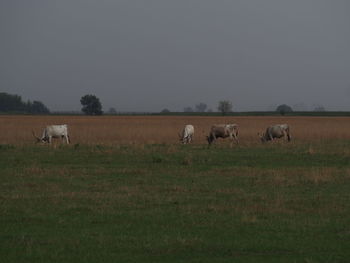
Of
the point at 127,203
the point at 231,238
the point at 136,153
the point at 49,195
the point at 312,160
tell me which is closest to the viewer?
the point at 231,238

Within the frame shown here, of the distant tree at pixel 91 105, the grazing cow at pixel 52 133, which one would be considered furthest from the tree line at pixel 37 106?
the grazing cow at pixel 52 133

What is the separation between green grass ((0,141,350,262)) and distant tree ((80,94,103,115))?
98893 millimetres

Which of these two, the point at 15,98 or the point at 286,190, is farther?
the point at 15,98

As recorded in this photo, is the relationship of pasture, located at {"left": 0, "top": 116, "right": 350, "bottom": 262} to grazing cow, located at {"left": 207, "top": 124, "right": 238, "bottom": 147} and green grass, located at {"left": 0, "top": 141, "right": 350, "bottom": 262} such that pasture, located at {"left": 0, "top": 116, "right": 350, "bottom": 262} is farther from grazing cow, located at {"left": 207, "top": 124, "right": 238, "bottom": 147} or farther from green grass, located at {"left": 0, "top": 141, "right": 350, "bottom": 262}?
grazing cow, located at {"left": 207, "top": 124, "right": 238, "bottom": 147}

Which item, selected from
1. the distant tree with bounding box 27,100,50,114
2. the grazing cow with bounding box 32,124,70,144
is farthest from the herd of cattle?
the distant tree with bounding box 27,100,50,114

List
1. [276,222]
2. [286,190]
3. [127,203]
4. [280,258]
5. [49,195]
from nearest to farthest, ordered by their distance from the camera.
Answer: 1. [280,258]
2. [276,222]
3. [127,203]
4. [49,195]
5. [286,190]

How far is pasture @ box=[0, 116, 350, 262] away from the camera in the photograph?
870 centimetres

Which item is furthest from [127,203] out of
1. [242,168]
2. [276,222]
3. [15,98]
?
[15,98]

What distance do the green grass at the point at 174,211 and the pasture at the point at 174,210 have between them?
2cm

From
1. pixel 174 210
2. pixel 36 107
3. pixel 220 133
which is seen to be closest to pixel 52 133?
pixel 220 133

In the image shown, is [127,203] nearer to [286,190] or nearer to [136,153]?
[286,190]

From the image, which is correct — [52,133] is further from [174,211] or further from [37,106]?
[37,106]

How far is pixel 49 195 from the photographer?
1341 centimetres

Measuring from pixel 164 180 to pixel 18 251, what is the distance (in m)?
7.88
